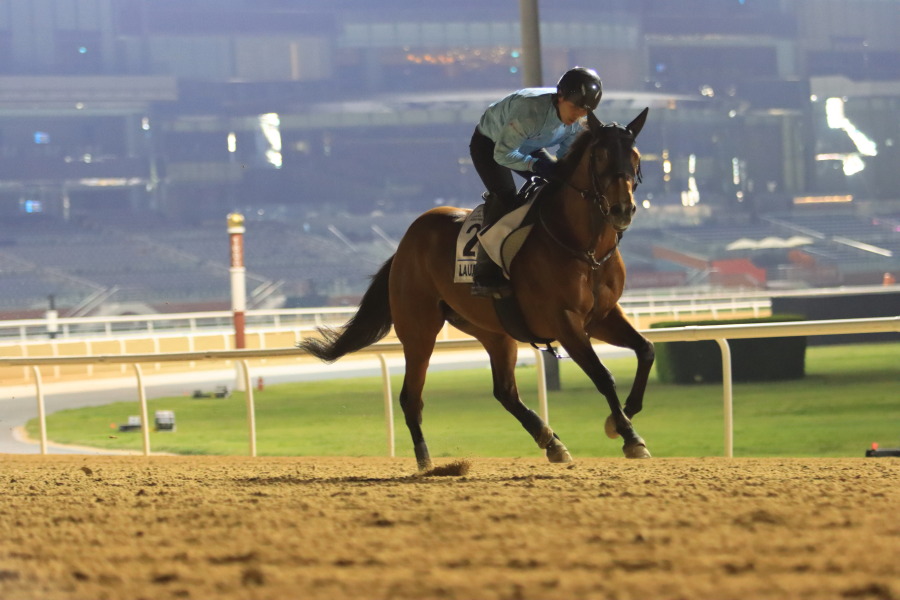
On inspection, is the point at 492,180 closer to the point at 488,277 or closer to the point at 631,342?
the point at 488,277

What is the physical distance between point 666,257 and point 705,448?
35.9 metres

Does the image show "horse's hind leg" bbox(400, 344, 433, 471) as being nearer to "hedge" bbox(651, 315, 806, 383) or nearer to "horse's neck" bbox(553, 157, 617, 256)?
"horse's neck" bbox(553, 157, 617, 256)

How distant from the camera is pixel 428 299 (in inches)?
197

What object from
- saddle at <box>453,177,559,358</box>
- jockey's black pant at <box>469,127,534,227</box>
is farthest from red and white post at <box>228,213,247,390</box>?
saddle at <box>453,177,559,358</box>

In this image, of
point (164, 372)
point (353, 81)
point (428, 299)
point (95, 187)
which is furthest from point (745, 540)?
point (353, 81)

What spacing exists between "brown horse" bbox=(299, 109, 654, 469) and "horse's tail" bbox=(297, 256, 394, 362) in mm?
324

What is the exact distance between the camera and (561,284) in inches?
166

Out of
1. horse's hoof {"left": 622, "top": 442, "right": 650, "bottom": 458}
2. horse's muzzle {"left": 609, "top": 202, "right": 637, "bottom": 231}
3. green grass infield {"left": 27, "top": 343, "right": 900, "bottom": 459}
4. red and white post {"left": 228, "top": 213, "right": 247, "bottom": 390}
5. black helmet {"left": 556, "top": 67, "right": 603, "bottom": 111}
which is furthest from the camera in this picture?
red and white post {"left": 228, "top": 213, "right": 247, "bottom": 390}

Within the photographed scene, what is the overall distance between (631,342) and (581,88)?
3.04 ft

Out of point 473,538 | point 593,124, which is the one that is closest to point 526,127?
point 593,124

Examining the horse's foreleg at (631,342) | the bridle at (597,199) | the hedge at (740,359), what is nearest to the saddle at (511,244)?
the bridle at (597,199)

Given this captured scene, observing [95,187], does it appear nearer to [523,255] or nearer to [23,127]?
[23,127]

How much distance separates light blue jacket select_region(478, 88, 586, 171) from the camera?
445 cm

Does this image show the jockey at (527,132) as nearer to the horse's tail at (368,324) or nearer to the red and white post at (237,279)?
the horse's tail at (368,324)
